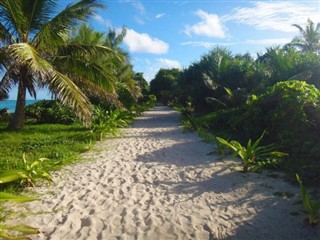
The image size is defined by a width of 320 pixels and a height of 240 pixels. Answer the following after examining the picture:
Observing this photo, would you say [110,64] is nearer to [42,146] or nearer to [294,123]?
Answer: [42,146]

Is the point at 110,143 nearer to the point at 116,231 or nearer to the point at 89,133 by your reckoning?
the point at 89,133

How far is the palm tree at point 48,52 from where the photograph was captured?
30.5ft

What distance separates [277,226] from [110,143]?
22.6ft

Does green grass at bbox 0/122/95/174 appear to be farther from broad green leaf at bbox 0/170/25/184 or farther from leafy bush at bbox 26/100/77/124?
leafy bush at bbox 26/100/77/124

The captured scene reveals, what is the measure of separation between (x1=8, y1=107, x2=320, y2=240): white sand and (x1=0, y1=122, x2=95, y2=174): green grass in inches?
31.3

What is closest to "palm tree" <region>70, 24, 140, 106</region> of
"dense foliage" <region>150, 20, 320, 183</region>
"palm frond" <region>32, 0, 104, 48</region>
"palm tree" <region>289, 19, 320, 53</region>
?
"palm frond" <region>32, 0, 104, 48</region>

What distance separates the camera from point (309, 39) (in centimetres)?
2880

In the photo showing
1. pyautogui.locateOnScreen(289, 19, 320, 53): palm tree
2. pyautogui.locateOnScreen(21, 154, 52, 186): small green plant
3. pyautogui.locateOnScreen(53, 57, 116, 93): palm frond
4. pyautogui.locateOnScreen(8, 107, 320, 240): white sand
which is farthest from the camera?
pyautogui.locateOnScreen(289, 19, 320, 53): palm tree

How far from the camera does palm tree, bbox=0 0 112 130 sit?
9.30m

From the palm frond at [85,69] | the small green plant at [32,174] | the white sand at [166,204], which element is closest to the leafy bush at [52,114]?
the palm frond at [85,69]

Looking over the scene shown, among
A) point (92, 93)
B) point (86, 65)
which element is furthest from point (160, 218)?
point (92, 93)

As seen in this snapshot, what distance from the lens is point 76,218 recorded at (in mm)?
4234

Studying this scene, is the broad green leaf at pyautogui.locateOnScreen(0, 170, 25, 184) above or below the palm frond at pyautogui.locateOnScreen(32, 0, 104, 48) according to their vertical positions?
below

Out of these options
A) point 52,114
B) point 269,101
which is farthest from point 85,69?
point 269,101
